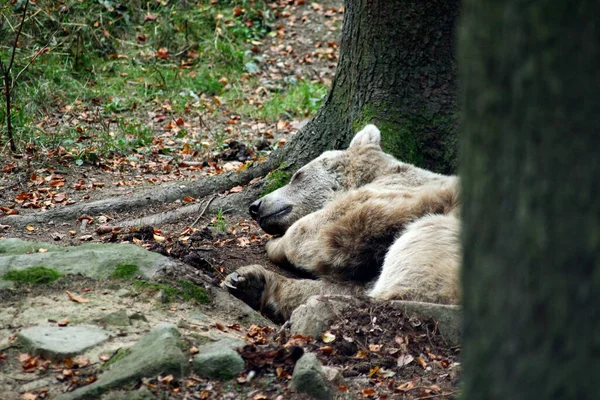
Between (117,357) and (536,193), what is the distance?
2.66m

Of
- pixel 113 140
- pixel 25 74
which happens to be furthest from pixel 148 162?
pixel 25 74

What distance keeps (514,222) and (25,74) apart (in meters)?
10.5

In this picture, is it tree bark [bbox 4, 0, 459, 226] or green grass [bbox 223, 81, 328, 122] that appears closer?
tree bark [bbox 4, 0, 459, 226]

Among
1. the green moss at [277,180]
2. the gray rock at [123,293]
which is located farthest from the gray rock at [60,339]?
the green moss at [277,180]

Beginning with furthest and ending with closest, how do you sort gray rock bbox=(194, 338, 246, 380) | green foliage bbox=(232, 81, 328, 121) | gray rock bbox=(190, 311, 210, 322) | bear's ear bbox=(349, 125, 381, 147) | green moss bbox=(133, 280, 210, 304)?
green foliage bbox=(232, 81, 328, 121)
bear's ear bbox=(349, 125, 381, 147)
green moss bbox=(133, 280, 210, 304)
gray rock bbox=(190, 311, 210, 322)
gray rock bbox=(194, 338, 246, 380)

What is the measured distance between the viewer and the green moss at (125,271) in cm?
489

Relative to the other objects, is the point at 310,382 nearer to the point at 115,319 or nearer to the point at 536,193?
the point at 115,319

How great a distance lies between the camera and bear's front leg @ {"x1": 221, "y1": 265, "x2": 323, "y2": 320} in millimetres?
5578

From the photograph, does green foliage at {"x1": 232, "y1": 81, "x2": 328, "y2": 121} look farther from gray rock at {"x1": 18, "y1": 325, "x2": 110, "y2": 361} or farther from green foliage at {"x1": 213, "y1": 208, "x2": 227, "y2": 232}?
gray rock at {"x1": 18, "y1": 325, "x2": 110, "y2": 361}

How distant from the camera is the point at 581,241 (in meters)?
1.70

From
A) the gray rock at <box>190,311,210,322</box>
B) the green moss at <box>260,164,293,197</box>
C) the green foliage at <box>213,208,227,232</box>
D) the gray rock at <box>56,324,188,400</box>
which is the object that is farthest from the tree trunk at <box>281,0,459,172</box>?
the gray rock at <box>56,324,188,400</box>

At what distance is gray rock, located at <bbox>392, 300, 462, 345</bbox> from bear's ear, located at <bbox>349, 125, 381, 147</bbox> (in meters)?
2.20

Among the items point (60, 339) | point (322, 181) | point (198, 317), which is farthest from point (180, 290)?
point (322, 181)

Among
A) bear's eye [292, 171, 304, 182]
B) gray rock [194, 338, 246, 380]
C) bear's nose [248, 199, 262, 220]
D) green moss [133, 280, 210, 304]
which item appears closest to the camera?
gray rock [194, 338, 246, 380]
